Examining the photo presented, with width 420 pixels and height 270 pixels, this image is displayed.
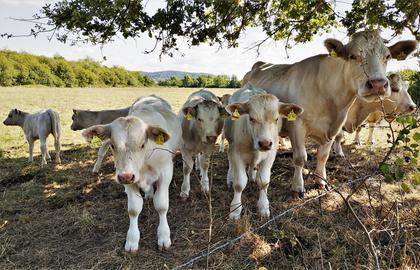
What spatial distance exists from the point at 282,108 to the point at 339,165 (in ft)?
11.2

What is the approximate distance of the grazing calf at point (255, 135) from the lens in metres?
4.61

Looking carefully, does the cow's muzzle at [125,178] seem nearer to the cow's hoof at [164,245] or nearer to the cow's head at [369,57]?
the cow's hoof at [164,245]

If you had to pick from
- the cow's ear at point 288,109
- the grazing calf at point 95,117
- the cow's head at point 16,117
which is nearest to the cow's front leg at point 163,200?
the cow's ear at point 288,109

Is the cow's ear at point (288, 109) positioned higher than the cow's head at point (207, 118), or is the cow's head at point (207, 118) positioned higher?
the cow's ear at point (288, 109)

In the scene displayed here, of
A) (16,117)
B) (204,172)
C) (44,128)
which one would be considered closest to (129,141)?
(204,172)

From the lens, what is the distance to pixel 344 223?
16.1 ft

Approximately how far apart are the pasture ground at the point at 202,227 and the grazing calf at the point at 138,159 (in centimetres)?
24

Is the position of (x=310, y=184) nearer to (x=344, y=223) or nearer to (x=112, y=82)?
(x=344, y=223)

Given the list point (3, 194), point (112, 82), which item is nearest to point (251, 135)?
point (3, 194)

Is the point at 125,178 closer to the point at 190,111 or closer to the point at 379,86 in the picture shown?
the point at 190,111

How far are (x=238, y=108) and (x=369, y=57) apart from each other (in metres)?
1.84

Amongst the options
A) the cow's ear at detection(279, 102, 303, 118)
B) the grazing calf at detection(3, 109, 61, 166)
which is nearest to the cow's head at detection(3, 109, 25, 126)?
the grazing calf at detection(3, 109, 61, 166)

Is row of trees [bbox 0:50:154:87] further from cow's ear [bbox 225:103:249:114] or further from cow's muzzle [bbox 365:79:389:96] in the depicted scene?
cow's muzzle [bbox 365:79:389:96]

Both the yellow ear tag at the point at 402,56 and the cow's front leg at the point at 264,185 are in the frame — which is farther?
the yellow ear tag at the point at 402,56
